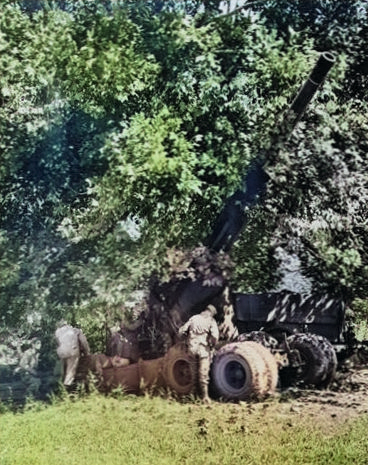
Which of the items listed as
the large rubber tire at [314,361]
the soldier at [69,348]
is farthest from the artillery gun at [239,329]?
the soldier at [69,348]

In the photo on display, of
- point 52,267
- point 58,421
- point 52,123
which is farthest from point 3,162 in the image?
point 58,421

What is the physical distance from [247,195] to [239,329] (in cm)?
60

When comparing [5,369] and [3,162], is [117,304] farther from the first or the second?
[3,162]

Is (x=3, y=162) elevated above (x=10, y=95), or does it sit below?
below

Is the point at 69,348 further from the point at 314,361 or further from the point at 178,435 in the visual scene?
the point at 314,361

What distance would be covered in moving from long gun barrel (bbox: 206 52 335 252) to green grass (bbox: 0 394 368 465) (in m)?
0.73

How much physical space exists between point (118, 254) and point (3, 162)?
69cm

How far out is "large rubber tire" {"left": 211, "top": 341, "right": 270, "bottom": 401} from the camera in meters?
2.82

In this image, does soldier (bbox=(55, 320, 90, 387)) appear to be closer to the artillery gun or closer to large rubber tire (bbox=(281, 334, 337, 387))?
the artillery gun

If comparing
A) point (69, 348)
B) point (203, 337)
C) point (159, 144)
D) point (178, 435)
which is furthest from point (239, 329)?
point (159, 144)

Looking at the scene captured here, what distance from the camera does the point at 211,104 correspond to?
9.57 ft

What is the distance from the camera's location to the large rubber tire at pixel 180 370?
112 inches

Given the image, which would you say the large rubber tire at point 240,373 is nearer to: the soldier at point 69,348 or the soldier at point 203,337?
the soldier at point 203,337

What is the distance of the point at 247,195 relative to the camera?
289 cm
